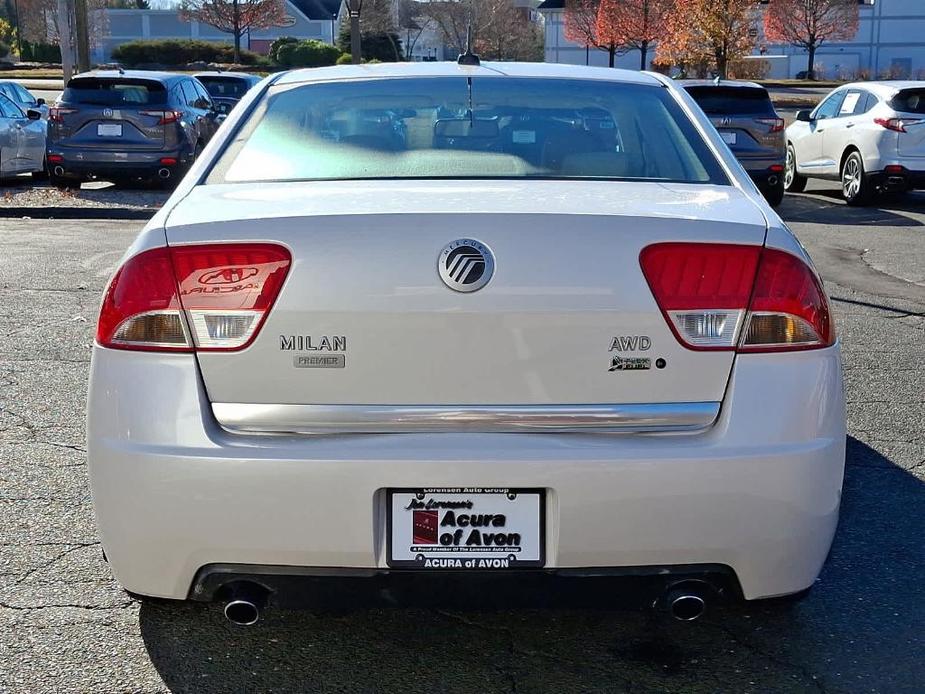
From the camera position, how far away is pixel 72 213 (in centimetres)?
1352

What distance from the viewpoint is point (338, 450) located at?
2639 mm

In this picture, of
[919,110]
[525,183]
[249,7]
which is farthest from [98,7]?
[525,183]

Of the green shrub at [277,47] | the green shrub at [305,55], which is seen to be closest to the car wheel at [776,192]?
the green shrub at [305,55]

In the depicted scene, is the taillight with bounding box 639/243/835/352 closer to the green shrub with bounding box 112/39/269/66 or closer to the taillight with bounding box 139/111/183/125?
the taillight with bounding box 139/111/183/125

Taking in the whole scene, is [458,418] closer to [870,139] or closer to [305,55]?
[870,139]

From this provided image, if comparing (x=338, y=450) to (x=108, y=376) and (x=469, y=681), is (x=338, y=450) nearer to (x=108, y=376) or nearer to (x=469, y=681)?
(x=108, y=376)

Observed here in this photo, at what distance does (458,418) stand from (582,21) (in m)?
64.9

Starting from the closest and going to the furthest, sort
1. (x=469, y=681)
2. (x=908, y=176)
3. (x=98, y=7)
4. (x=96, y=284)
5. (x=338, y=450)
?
(x=338, y=450) → (x=469, y=681) → (x=96, y=284) → (x=908, y=176) → (x=98, y=7)

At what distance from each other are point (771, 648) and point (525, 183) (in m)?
1.44

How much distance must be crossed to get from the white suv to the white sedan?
41.6 ft

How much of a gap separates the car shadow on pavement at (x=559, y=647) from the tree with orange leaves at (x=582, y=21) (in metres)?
61.5

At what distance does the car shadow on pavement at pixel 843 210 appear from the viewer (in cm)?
1352

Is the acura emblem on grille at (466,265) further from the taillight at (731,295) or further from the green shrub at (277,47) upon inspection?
the green shrub at (277,47)

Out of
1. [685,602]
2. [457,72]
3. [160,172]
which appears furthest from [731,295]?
[160,172]
